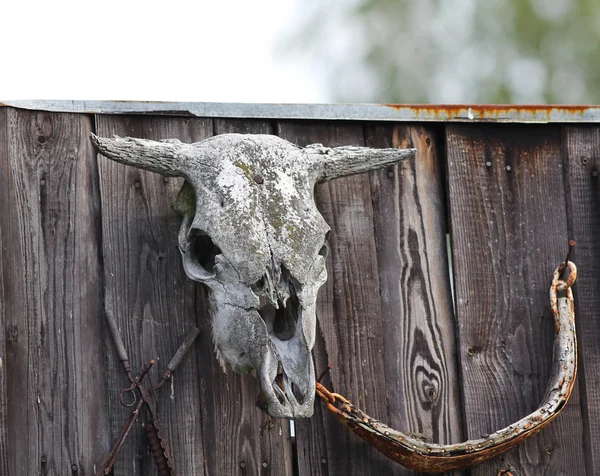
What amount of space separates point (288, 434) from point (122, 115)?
59.2 inches

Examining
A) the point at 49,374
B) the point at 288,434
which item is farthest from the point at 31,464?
the point at 288,434

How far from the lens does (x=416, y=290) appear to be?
518 cm

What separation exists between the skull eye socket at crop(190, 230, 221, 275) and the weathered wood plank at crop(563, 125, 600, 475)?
166 centimetres

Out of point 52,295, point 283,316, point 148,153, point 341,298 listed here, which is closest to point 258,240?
point 283,316

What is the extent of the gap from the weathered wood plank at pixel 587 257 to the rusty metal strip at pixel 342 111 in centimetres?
13

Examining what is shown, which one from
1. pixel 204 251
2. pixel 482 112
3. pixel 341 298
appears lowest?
pixel 341 298

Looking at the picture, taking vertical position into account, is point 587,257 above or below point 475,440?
above

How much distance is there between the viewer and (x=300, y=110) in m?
5.20

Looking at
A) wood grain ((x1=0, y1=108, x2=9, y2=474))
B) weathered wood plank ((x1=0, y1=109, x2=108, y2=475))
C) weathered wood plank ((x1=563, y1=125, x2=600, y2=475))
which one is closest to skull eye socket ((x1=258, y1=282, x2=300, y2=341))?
weathered wood plank ((x1=0, y1=109, x2=108, y2=475))

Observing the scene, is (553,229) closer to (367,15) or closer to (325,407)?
(325,407)

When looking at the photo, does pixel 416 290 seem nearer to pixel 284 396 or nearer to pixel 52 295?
pixel 284 396

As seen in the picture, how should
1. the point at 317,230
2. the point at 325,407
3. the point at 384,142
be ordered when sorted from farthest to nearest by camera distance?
the point at 384,142
the point at 325,407
the point at 317,230

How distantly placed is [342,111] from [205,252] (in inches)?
37.2

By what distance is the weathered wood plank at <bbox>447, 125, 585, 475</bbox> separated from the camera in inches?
202
